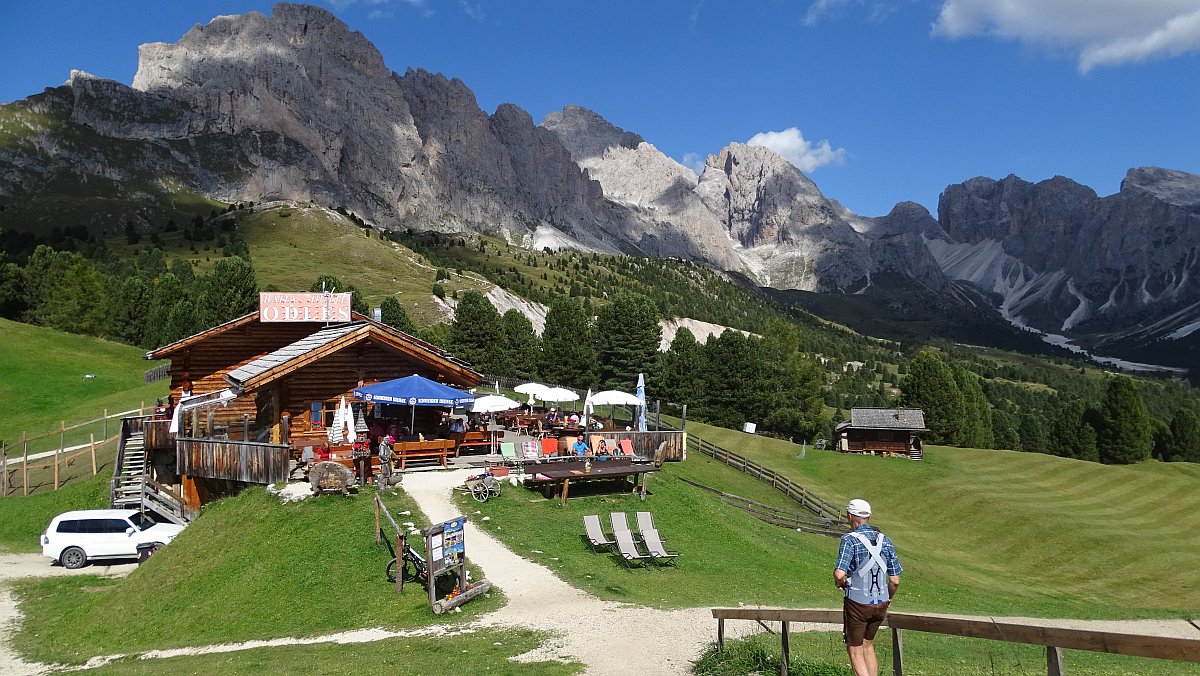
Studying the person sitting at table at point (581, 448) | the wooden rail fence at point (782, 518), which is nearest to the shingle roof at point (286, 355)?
the person sitting at table at point (581, 448)

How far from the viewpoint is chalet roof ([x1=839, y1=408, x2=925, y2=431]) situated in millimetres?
59250

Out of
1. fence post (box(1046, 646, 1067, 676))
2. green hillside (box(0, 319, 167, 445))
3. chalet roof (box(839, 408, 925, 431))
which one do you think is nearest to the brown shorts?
fence post (box(1046, 646, 1067, 676))

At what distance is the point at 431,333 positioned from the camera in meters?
87.7

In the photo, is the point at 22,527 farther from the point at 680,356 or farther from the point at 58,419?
the point at 680,356

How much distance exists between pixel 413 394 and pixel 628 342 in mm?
51703

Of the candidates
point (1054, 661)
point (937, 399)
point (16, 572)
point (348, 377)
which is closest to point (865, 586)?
point (1054, 661)

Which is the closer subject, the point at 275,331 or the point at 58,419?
the point at 275,331

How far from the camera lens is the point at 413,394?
2462 cm

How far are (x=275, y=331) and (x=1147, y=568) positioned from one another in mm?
40938

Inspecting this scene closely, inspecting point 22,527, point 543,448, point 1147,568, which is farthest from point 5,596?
point 1147,568

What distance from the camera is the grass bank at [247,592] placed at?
14844mm

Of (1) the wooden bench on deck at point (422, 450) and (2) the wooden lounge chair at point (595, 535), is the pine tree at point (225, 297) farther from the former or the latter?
(2) the wooden lounge chair at point (595, 535)

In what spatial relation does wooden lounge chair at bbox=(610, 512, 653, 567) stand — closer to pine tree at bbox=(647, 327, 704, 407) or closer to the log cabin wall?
the log cabin wall

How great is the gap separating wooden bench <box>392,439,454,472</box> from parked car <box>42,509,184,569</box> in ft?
27.4
